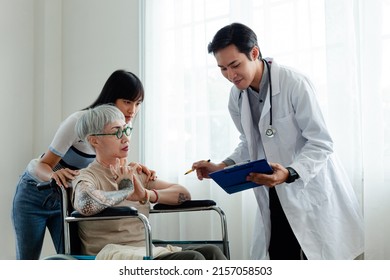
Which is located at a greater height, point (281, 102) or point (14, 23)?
point (14, 23)

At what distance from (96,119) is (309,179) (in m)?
0.80

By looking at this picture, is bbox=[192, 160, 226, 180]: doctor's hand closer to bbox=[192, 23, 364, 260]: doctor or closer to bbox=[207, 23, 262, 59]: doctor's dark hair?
bbox=[192, 23, 364, 260]: doctor

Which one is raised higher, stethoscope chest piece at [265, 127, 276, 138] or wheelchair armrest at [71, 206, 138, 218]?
stethoscope chest piece at [265, 127, 276, 138]

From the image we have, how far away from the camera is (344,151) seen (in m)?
2.22

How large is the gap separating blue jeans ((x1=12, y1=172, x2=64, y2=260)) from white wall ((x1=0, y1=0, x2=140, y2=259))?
1.19m

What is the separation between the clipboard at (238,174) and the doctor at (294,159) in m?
0.15

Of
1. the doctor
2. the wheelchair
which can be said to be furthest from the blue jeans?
the doctor

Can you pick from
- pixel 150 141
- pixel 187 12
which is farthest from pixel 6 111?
pixel 187 12

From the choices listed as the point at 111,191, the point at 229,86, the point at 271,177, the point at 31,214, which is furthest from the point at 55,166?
the point at 229,86

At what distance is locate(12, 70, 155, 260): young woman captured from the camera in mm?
1936

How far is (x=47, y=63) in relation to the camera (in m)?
3.39

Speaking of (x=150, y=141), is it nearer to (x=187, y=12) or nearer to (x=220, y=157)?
(x=220, y=157)

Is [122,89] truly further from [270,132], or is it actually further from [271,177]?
[271,177]

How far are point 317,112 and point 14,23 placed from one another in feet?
7.89
